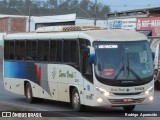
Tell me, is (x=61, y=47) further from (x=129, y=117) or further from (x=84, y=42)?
(x=129, y=117)

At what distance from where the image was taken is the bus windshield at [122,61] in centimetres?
1631

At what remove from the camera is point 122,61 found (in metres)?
16.4

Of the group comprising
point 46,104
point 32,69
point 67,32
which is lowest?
point 46,104

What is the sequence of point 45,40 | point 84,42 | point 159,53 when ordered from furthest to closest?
point 159,53 → point 45,40 → point 84,42

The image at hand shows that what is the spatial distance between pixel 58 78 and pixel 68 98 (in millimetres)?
1070

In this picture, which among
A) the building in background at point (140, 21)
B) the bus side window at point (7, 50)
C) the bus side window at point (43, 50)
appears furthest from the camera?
the building in background at point (140, 21)

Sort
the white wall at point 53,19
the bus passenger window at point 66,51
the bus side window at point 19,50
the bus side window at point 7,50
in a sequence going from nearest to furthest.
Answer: the bus passenger window at point 66,51, the bus side window at point 19,50, the bus side window at point 7,50, the white wall at point 53,19

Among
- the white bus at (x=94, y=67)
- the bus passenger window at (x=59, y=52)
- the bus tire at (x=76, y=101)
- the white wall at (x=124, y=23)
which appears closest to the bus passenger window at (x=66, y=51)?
the white bus at (x=94, y=67)

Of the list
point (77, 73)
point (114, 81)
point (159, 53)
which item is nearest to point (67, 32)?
point (77, 73)

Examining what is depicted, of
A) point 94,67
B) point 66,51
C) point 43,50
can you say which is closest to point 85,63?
point 94,67

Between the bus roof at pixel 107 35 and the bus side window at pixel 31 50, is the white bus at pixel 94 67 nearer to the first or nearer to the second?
the bus roof at pixel 107 35

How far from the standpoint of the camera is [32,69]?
2139 centimetres

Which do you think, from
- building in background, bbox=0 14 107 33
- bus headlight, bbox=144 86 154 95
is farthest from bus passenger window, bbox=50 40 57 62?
building in background, bbox=0 14 107 33

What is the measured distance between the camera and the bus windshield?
16.3m
